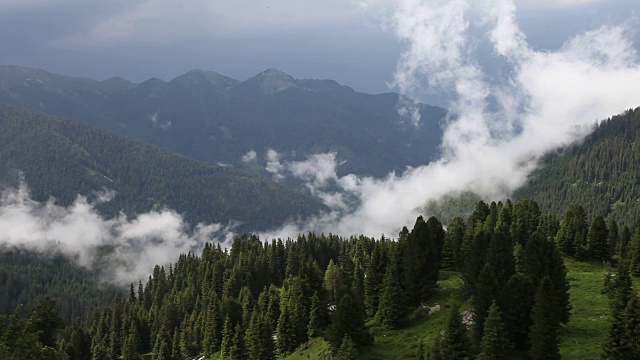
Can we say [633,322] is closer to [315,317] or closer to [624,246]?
[315,317]

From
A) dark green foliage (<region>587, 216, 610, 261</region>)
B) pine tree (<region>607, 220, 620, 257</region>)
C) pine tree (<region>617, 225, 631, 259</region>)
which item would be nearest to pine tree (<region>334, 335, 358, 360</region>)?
A: pine tree (<region>617, 225, 631, 259</region>)

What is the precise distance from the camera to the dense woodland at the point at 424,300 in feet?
244

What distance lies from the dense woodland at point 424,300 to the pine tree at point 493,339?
0.53 ft

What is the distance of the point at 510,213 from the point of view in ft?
474

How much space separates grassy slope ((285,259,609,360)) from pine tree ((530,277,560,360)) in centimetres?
397

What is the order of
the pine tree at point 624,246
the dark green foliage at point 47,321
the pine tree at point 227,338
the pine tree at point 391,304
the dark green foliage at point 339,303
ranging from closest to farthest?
the dark green foliage at point 339,303, the pine tree at point 391,304, the dark green foliage at point 47,321, the pine tree at point 624,246, the pine tree at point 227,338

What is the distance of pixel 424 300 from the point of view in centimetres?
10788

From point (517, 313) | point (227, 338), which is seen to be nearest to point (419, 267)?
point (517, 313)

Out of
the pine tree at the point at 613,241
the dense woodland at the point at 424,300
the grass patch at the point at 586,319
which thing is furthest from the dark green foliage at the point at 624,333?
the pine tree at the point at 613,241

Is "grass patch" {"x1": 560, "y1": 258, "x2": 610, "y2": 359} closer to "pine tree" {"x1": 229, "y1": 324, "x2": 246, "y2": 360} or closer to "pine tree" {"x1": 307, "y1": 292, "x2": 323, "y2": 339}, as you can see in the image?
"pine tree" {"x1": 307, "y1": 292, "x2": 323, "y2": 339}

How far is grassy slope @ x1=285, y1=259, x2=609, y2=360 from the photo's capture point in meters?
78.1

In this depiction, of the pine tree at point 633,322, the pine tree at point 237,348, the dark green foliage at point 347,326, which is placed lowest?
the pine tree at point 237,348

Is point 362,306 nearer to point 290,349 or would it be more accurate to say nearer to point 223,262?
point 290,349

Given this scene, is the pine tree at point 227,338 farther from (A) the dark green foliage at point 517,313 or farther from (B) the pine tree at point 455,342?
(A) the dark green foliage at point 517,313
